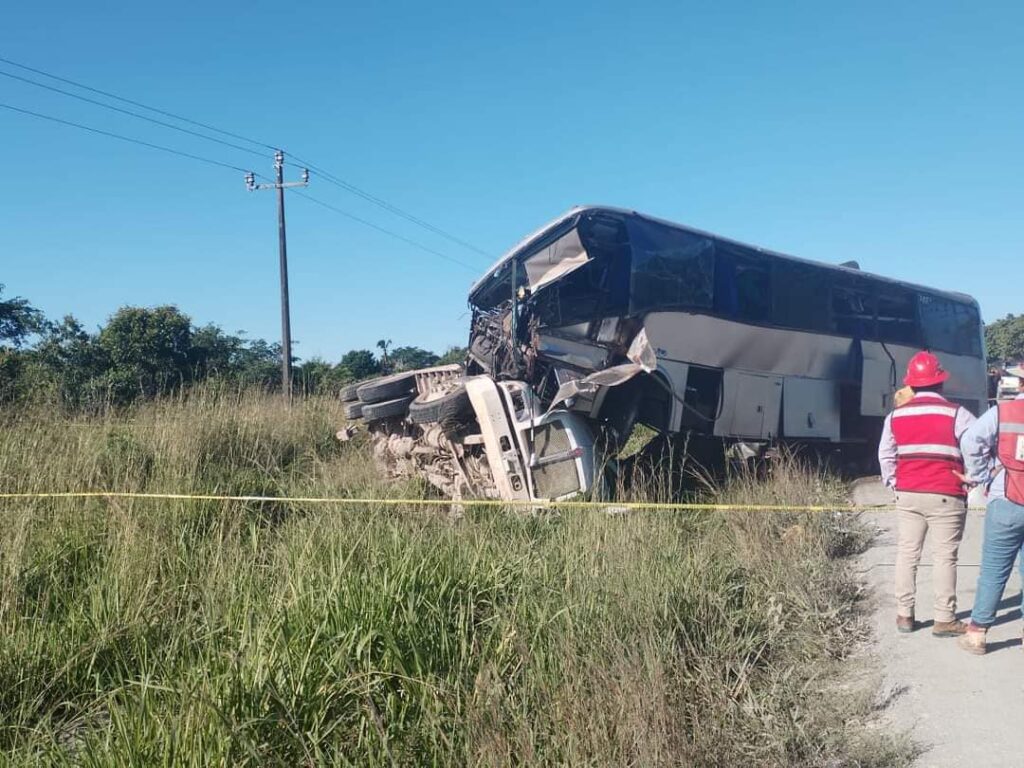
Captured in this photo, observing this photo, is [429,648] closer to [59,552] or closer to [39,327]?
[59,552]

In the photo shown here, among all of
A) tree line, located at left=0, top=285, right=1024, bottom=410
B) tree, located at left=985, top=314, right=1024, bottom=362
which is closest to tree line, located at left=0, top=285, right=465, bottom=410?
tree line, located at left=0, top=285, right=1024, bottom=410

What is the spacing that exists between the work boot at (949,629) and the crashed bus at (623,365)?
10.6ft

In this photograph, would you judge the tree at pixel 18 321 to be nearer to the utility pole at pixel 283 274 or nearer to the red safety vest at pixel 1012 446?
the utility pole at pixel 283 274

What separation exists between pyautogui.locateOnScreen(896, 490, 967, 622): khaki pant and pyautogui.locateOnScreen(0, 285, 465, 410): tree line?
25.7ft

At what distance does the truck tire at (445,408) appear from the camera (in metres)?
7.43

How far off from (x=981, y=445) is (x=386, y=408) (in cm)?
599

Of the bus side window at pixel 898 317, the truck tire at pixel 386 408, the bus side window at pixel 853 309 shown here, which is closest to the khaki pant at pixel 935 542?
the truck tire at pixel 386 408

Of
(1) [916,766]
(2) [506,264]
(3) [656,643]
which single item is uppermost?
(2) [506,264]

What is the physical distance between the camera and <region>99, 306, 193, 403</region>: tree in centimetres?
1930

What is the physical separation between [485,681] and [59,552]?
11.5 feet

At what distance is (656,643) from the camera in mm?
3520

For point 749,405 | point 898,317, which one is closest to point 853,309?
point 898,317

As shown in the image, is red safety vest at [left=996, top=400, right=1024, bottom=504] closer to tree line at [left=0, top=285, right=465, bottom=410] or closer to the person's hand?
the person's hand

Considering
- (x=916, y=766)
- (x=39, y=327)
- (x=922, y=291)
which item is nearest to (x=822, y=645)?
(x=916, y=766)
